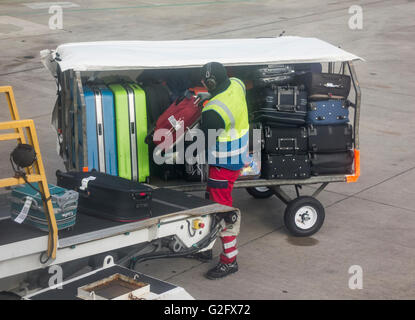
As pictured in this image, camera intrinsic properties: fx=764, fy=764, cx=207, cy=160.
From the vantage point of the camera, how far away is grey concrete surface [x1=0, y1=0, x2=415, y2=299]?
7.90 meters

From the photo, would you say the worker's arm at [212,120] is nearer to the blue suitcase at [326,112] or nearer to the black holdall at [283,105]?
the black holdall at [283,105]

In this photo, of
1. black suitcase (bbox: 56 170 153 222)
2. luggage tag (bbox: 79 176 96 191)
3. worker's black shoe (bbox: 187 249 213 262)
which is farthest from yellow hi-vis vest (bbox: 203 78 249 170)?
luggage tag (bbox: 79 176 96 191)

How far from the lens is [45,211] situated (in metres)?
6.13

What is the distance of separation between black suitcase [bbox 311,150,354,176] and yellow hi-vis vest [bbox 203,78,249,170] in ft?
3.75

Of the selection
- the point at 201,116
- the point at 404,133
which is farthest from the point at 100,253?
the point at 404,133

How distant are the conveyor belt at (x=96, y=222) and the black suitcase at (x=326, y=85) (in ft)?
6.54

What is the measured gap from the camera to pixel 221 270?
7.86m

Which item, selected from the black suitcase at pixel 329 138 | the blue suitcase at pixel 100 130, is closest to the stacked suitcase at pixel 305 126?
the black suitcase at pixel 329 138

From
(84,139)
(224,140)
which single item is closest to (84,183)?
(84,139)

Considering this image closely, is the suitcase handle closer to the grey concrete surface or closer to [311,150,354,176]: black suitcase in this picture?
the grey concrete surface

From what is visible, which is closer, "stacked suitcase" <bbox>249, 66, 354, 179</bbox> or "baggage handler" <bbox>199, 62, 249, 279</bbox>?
"baggage handler" <bbox>199, 62, 249, 279</bbox>

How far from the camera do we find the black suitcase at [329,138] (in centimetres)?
871

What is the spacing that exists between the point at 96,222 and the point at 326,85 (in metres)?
3.32

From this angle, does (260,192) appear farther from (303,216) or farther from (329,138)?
(329,138)
